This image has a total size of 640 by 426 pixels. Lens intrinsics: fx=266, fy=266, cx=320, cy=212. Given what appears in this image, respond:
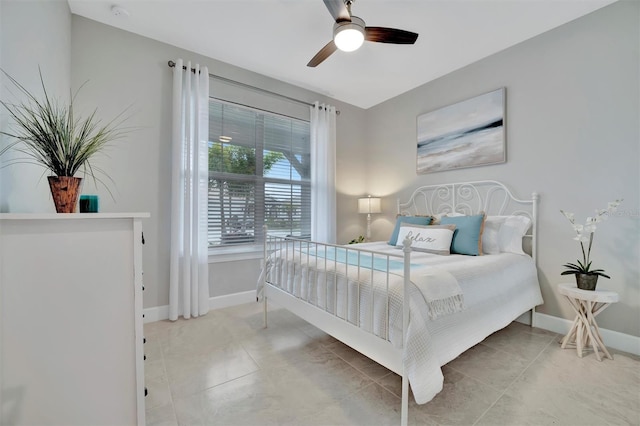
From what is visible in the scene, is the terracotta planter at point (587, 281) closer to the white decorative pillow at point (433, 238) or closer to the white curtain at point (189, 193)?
the white decorative pillow at point (433, 238)

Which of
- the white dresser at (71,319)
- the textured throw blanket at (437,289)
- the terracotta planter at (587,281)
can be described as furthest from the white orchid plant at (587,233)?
the white dresser at (71,319)

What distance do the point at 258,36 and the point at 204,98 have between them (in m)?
0.84

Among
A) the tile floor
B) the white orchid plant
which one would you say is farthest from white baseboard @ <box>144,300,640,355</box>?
the white orchid plant

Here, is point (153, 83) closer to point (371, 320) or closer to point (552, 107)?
point (371, 320)

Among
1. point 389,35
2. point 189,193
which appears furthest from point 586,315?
point 189,193

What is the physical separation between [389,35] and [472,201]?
200cm

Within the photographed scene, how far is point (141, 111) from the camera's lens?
2617mm

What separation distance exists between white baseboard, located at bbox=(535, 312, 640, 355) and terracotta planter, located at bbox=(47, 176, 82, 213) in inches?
141

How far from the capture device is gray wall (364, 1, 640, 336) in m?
2.08

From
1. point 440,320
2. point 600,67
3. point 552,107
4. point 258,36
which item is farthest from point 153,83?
point 600,67

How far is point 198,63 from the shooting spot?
9.48 feet

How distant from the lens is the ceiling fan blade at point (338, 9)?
5.30 feet

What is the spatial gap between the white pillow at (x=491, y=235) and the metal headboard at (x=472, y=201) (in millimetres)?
243

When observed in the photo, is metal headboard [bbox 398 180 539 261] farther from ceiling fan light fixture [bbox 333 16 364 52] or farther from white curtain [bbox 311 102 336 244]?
ceiling fan light fixture [bbox 333 16 364 52]
